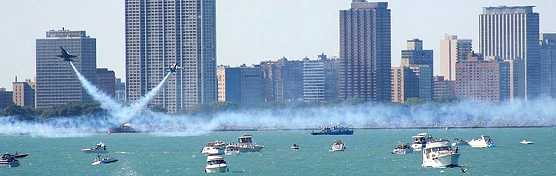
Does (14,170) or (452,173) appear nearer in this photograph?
(452,173)

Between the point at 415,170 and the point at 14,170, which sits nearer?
the point at 415,170

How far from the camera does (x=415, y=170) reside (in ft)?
604

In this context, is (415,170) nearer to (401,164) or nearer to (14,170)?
(401,164)

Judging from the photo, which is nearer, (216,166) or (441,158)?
(441,158)

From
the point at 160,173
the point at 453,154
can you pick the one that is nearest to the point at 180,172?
the point at 160,173

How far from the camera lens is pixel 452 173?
17700 centimetres

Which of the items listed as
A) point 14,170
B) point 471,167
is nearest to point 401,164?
point 471,167

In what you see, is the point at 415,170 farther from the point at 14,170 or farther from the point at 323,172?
the point at 14,170

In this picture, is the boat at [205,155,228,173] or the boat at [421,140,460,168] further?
the boat at [205,155,228,173]

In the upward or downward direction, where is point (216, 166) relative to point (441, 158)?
downward

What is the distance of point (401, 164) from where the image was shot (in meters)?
199

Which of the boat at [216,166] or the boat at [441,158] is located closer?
the boat at [441,158]

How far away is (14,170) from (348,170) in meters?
35.3

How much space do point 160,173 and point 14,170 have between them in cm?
1884
